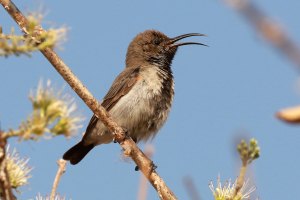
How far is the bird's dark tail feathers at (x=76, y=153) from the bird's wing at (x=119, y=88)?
1.32 ft

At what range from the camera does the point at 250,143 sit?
1.37 meters

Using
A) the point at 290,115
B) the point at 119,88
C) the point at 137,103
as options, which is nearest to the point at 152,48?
the point at 119,88

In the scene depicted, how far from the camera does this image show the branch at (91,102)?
3.90 m

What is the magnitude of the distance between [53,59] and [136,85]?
3.04 m

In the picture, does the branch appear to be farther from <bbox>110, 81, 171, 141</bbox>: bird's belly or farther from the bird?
<bbox>110, 81, 171, 141</bbox>: bird's belly

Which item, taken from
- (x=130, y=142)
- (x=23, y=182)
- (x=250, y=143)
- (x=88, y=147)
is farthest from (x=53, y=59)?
(x=88, y=147)

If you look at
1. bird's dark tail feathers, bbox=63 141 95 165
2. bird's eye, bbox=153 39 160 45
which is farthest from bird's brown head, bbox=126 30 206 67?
bird's dark tail feathers, bbox=63 141 95 165

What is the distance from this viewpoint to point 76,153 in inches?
297

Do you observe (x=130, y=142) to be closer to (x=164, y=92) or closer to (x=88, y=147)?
(x=164, y=92)

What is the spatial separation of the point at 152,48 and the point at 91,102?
4.20 meters

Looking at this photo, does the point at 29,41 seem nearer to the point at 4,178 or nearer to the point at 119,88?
the point at 4,178

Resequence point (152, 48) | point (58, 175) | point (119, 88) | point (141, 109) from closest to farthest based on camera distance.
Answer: point (58, 175)
point (141, 109)
point (119, 88)
point (152, 48)

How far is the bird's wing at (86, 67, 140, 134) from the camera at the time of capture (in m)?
7.02

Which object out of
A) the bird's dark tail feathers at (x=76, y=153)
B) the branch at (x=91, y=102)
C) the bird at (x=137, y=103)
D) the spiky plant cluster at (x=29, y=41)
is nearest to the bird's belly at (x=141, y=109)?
the bird at (x=137, y=103)
